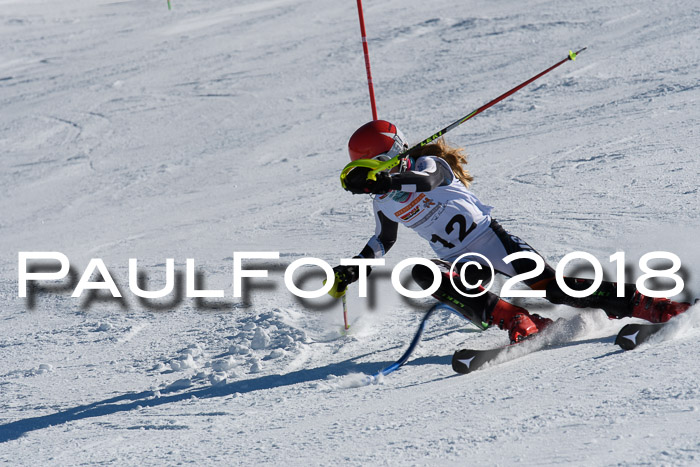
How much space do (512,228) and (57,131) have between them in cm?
758

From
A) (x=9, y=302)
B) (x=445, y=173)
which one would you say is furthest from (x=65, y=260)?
(x=445, y=173)

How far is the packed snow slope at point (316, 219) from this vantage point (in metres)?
3.14

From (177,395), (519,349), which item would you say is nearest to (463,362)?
(519,349)

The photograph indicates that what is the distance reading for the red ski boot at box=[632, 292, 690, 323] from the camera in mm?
3604

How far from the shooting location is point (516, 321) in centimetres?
385

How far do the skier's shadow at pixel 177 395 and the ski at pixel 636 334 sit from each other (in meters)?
0.88

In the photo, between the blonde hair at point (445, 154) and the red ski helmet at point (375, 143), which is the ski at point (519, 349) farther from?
the red ski helmet at point (375, 143)

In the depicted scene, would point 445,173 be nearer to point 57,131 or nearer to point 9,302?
point 9,302

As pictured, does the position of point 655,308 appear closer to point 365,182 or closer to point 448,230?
point 448,230

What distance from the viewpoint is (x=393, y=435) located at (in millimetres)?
3014

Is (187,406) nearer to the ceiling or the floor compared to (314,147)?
nearer to the floor

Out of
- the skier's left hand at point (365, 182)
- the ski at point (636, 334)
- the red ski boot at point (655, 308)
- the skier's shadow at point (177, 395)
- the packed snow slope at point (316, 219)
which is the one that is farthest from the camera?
the skier's shadow at point (177, 395)

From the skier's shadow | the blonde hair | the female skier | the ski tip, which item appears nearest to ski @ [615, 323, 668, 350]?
the female skier

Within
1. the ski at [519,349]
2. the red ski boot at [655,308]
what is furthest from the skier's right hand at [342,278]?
the red ski boot at [655,308]
